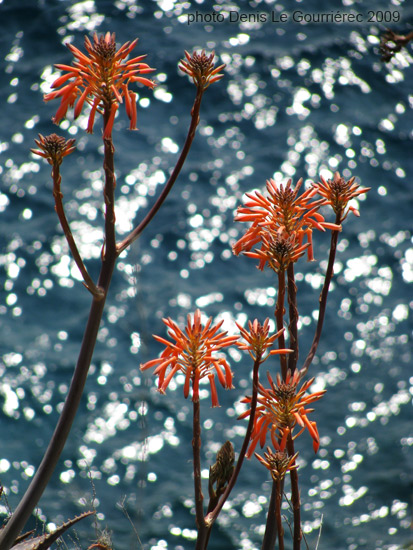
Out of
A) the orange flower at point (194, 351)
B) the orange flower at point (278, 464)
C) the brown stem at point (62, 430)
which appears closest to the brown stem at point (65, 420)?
the brown stem at point (62, 430)

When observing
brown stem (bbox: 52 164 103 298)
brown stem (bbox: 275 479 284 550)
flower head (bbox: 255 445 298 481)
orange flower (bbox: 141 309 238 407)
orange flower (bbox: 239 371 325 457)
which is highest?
brown stem (bbox: 52 164 103 298)

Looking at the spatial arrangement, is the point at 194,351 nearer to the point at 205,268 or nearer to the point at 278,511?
the point at 278,511

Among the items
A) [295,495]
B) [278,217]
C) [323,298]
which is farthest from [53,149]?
[295,495]

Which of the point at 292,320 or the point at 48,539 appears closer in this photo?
the point at 292,320

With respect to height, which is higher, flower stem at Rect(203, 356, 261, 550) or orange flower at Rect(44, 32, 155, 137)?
orange flower at Rect(44, 32, 155, 137)

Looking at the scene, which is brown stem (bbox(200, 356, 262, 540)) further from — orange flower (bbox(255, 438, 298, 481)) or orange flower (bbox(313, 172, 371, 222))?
orange flower (bbox(313, 172, 371, 222))

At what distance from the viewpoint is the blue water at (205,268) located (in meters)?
4.66

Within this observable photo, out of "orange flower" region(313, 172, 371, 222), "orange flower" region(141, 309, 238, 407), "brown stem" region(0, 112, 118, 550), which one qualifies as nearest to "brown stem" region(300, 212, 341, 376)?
"orange flower" region(313, 172, 371, 222)

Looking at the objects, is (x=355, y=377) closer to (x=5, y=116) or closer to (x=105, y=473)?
(x=105, y=473)

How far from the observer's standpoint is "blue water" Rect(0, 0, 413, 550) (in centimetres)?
466

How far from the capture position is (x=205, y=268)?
238 inches

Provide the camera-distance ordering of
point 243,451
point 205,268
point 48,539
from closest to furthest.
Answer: point 243,451
point 48,539
point 205,268

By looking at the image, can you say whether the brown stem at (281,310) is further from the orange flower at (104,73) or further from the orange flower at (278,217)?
the orange flower at (104,73)

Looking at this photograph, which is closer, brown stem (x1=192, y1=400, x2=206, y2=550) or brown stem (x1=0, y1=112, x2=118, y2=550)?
brown stem (x1=192, y1=400, x2=206, y2=550)
